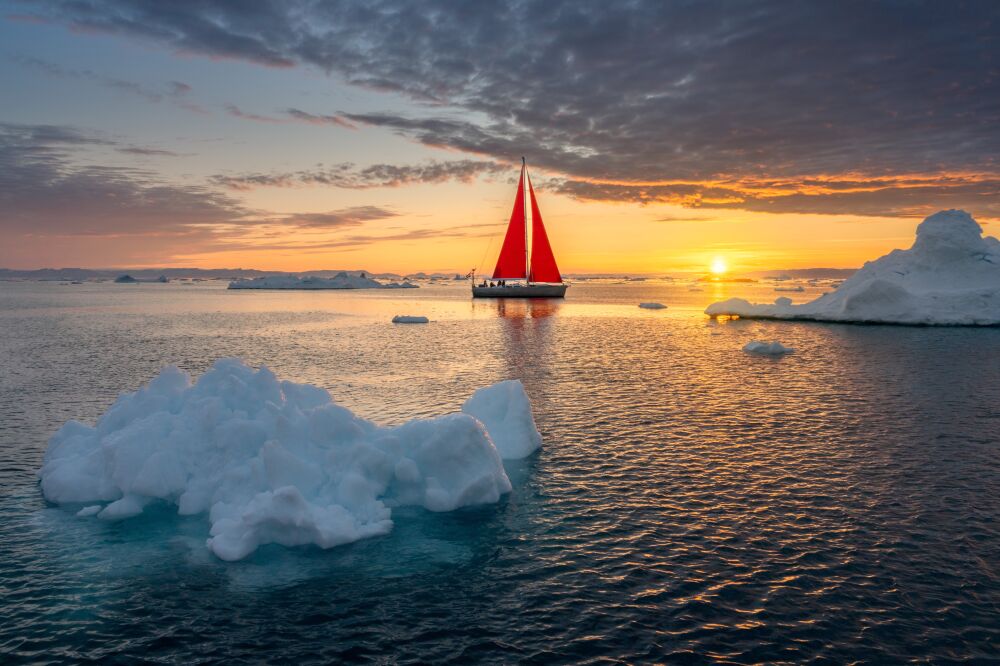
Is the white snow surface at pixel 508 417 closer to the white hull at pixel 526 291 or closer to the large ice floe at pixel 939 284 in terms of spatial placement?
the large ice floe at pixel 939 284

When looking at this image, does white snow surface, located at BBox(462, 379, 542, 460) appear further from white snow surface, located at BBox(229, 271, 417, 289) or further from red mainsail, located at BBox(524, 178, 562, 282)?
white snow surface, located at BBox(229, 271, 417, 289)

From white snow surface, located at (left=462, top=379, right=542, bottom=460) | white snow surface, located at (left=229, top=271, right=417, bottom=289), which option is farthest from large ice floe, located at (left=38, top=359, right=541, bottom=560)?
white snow surface, located at (left=229, top=271, right=417, bottom=289)

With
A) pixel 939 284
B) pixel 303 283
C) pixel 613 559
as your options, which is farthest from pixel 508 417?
pixel 303 283

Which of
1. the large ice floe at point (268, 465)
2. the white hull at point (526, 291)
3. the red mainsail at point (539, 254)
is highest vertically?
the red mainsail at point (539, 254)

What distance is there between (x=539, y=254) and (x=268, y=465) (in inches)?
3444

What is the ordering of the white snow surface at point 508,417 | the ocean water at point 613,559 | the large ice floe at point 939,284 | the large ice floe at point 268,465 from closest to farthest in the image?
the ocean water at point 613,559, the large ice floe at point 268,465, the white snow surface at point 508,417, the large ice floe at point 939,284

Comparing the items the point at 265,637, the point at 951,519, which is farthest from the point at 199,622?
the point at 951,519

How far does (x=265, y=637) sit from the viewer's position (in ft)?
28.1

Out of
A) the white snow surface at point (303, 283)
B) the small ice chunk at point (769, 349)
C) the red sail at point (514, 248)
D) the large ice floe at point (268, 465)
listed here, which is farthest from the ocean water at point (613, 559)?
the white snow surface at point (303, 283)

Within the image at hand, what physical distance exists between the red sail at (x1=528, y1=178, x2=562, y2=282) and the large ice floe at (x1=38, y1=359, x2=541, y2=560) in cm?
8112

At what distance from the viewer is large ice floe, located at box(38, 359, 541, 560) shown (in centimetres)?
1241

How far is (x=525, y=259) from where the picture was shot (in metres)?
96.9

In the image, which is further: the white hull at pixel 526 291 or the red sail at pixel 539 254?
the white hull at pixel 526 291

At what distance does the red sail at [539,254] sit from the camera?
94.1 meters
